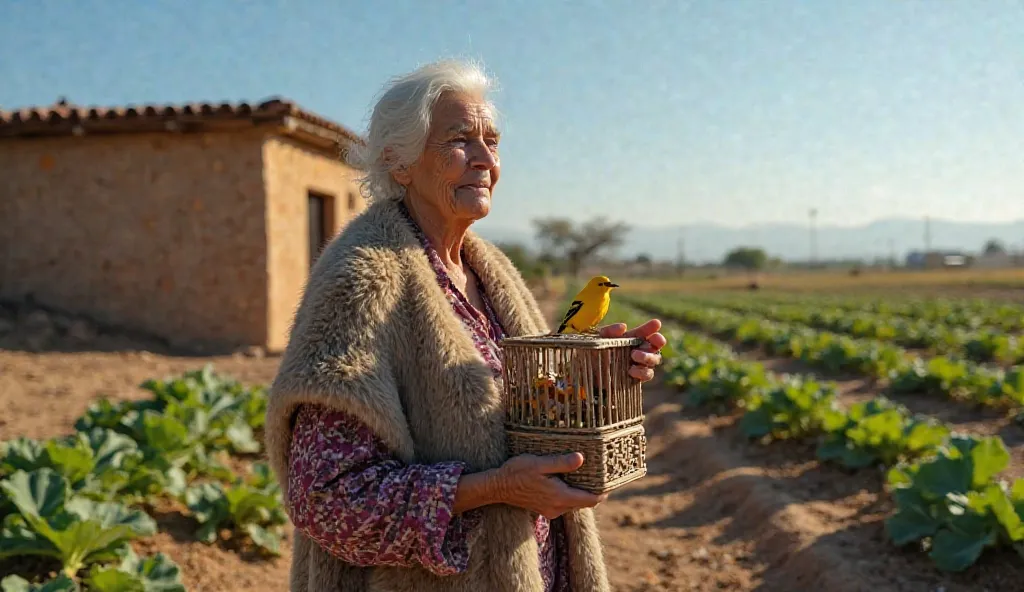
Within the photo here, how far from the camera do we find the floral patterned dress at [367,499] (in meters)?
1.47

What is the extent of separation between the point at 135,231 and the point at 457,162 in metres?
10.2

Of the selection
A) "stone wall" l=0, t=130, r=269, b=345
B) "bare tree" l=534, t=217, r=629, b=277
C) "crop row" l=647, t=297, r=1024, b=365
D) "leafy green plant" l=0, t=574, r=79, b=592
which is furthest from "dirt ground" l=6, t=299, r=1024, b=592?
"bare tree" l=534, t=217, r=629, b=277

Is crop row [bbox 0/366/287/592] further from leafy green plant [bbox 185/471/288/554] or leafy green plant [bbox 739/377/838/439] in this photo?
leafy green plant [bbox 739/377/838/439]

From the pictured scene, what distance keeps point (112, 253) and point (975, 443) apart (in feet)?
33.6

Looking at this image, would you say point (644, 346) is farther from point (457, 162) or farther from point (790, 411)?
point (790, 411)

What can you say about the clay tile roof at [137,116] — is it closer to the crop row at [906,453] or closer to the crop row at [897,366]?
the crop row at [906,453]

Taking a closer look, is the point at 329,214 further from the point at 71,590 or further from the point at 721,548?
the point at 71,590

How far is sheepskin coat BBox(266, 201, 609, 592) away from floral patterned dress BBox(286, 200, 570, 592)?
4 cm

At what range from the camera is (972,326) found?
16906 mm

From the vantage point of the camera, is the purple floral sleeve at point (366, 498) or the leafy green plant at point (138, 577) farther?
the leafy green plant at point (138, 577)

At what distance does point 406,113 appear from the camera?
1.73m

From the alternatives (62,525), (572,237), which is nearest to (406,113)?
(62,525)

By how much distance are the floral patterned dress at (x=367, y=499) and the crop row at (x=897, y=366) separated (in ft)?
24.4

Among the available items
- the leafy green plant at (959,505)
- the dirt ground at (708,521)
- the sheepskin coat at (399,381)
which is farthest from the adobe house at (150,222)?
the sheepskin coat at (399,381)
